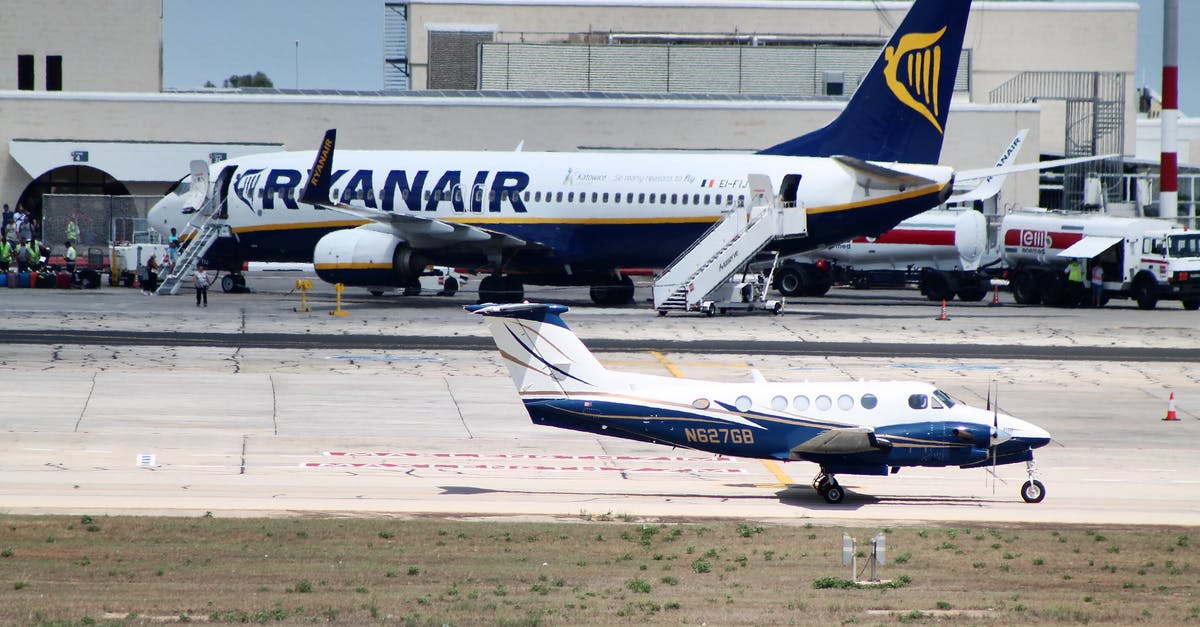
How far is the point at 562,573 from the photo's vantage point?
57.0ft

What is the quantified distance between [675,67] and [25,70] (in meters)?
36.4

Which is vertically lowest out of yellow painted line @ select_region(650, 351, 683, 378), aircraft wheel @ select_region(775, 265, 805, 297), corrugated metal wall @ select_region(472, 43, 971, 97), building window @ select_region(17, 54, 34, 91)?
yellow painted line @ select_region(650, 351, 683, 378)


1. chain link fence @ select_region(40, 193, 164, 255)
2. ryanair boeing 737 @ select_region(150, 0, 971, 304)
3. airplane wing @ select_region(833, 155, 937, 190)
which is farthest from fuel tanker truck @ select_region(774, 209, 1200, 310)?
chain link fence @ select_region(40, 193, 164, 255)

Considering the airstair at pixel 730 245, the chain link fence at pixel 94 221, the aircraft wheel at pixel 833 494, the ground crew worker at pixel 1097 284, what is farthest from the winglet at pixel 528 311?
the chain link fence at pixel 94 221

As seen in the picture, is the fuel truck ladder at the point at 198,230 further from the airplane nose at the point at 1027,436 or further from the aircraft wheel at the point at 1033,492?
the aircraft wheel at the point at 1033,492

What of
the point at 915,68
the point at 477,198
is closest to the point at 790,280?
the point at 915,68

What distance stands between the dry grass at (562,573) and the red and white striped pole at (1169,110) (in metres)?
54.8

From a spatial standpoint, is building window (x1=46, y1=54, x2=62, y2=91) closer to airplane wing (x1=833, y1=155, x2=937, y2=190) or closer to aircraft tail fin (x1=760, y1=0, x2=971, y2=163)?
aircraft tail fin (x1=760, y1=0, x2=971, y2=163)

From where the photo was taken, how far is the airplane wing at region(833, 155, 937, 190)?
4703 cm

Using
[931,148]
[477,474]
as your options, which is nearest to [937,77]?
[931,148]

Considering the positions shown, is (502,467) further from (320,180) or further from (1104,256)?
(1104,256)

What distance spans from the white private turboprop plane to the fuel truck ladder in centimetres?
3390

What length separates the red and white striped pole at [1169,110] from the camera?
70.3m

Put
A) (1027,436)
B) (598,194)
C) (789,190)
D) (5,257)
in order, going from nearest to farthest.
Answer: (1027,436) → (789,190) → (598,194) → (5,257)
